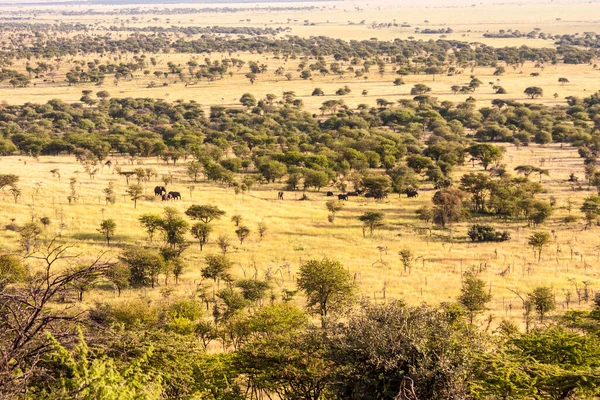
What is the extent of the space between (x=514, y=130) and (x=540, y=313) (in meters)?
71.9

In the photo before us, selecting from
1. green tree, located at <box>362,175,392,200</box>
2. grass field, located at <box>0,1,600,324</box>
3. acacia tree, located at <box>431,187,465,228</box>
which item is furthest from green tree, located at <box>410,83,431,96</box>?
acacia tree, located at <box>431,187,465,228</box>

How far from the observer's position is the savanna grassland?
1427cm

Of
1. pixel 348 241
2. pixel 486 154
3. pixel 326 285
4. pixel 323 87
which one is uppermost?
pixel 323 87

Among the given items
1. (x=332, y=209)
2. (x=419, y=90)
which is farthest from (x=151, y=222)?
(x=419, y=90)

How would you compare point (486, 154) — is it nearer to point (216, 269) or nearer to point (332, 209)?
point (332, 209)

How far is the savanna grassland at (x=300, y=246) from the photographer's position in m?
14.3

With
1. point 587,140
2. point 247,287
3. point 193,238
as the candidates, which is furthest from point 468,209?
point 587,140

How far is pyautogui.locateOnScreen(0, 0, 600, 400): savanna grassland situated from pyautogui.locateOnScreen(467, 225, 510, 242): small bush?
22cm

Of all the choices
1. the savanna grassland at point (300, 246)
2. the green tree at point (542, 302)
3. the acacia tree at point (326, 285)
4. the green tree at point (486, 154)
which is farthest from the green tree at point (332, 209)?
the green tree at point (486, 154)

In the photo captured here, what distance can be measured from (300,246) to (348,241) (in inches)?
162

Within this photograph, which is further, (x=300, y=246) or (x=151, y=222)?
(x=300, y=246)

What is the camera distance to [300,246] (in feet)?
143

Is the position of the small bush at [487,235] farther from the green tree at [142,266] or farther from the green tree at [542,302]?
the green tree at [142,266]

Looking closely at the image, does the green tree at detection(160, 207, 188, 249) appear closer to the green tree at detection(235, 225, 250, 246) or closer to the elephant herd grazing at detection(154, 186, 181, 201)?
the green tree at detection(235, 225, 250, 246)
